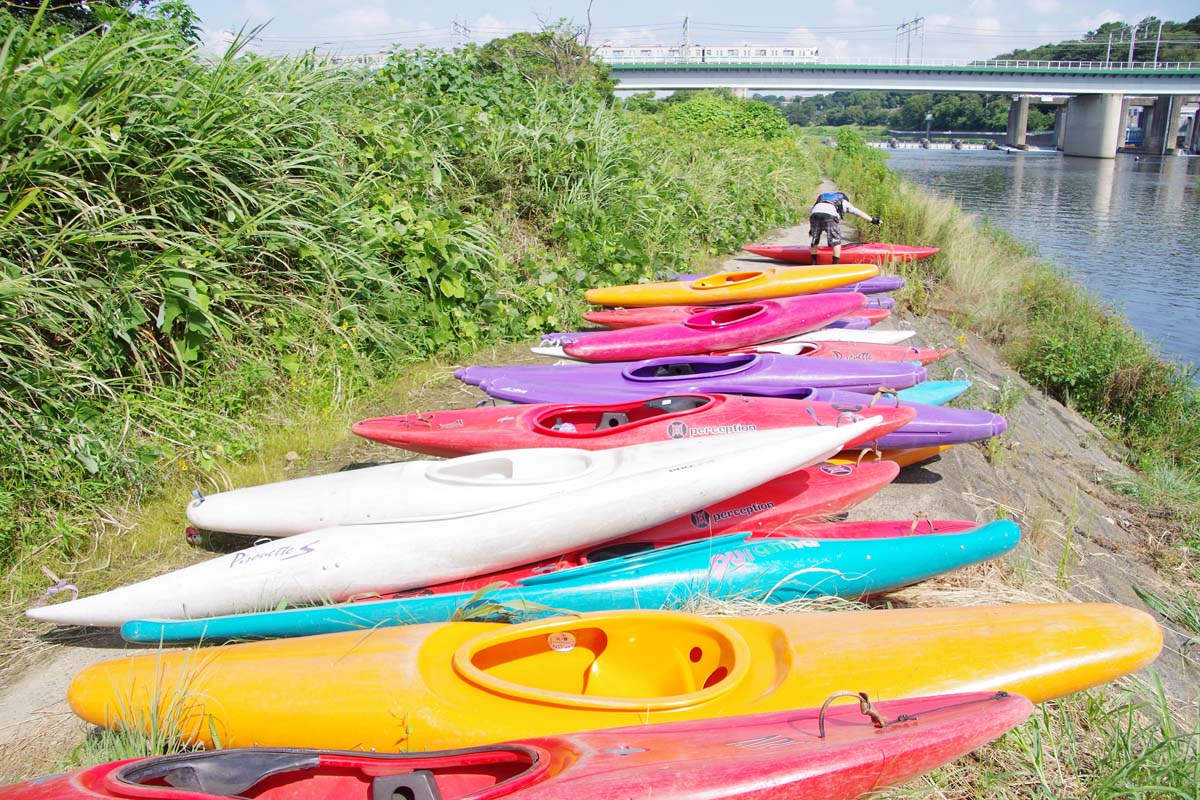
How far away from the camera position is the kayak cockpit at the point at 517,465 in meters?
3.54

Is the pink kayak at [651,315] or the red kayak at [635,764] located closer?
the red kayak at [635,764]

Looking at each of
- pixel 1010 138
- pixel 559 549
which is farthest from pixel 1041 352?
pixel 1010 138

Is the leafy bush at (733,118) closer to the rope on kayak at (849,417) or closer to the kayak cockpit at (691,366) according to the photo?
the kayak cockpit at (691,366)

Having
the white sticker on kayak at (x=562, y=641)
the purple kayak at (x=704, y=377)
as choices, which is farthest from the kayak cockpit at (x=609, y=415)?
the white sticker on kayak at (x=562, y=641)

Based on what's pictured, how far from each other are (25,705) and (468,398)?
130 inches

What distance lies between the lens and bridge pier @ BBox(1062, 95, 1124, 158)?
1957 inches

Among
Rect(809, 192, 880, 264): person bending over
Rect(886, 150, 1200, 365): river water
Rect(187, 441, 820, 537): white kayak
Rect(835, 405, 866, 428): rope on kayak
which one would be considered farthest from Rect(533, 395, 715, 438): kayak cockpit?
Rect(886, 150, 1200, 365): river water

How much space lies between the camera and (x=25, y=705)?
9.54 ft

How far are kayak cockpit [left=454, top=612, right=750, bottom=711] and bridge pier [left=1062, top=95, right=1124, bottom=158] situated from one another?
5935cm

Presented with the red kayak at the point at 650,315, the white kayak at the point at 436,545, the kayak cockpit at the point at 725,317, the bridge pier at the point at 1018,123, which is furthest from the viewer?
the bridge pier at the point at 1018,123

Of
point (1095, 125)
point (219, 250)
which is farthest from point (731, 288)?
point (1095, 125)

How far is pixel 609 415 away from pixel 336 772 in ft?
8.69

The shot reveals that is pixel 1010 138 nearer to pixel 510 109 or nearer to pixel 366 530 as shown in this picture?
pixel 510 109

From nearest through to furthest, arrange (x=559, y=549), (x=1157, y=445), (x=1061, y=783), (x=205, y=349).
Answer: (x=1061, y=783) < (x=559, y=549) < (x=205, y=349) < (x=1157, y=445)
